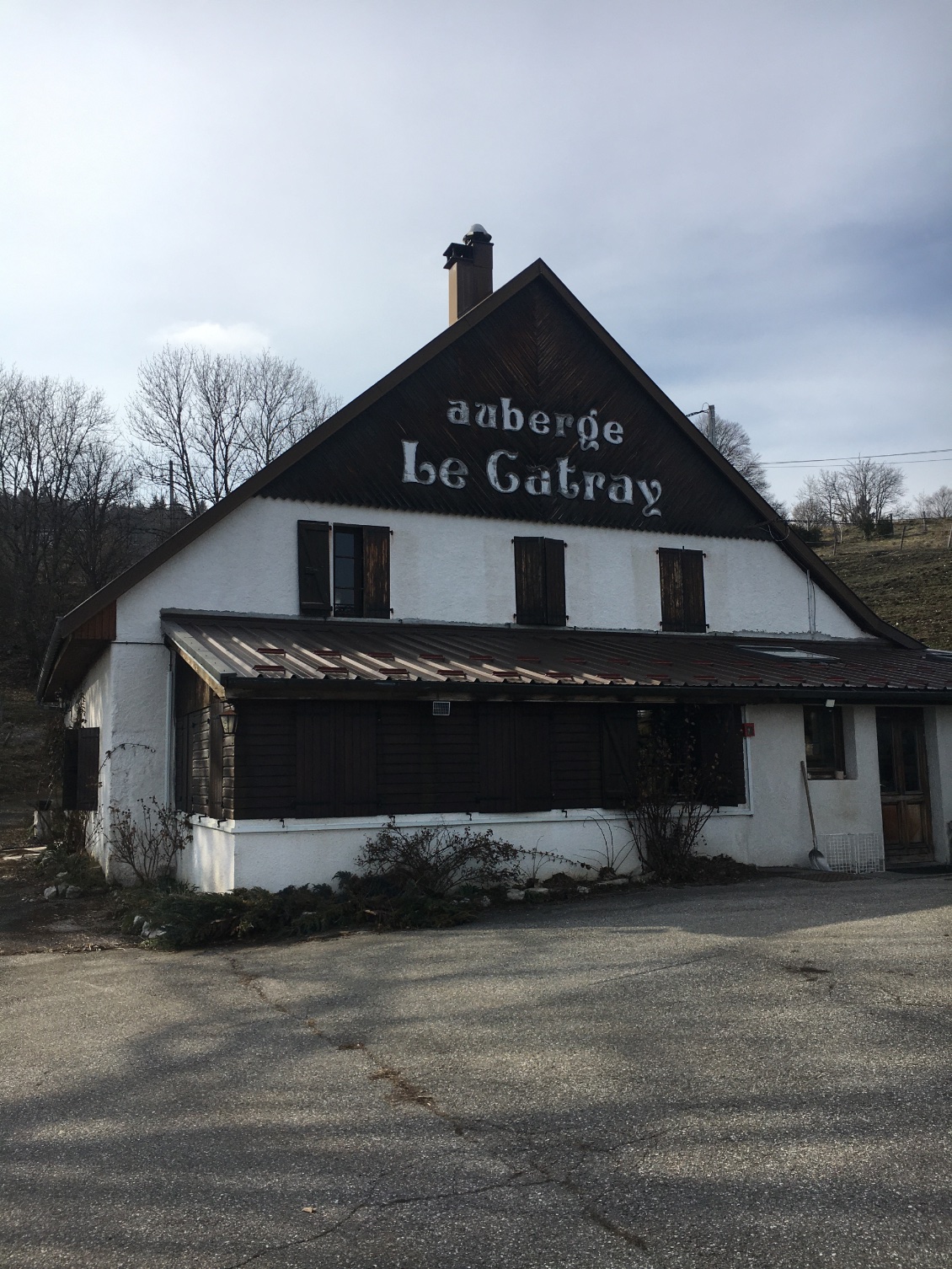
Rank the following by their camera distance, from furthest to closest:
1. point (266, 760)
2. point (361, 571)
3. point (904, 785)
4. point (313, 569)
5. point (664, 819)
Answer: point (904, 785) → point (361, 571) → point (313, 569) → point (664, 819) → point (266, 760)

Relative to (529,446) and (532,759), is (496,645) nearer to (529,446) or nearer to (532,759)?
(532,759)

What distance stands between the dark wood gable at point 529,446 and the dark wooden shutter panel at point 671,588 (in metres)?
0.50

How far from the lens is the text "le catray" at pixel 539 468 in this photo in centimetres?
1738

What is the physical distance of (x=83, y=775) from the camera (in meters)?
16.1

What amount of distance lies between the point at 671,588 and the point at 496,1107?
46.8 ft

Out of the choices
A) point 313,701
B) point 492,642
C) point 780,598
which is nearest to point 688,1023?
point 313,701

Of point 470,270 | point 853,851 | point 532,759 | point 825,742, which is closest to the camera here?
point 532,759

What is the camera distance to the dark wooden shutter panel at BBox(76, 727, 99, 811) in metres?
15.9

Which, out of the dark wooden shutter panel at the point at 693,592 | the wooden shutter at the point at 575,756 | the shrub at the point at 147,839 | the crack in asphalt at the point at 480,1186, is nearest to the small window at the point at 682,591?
the dark wooden shutter panel at the point at 693,592

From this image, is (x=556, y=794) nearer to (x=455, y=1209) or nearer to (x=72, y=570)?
(x=455, y=1209)

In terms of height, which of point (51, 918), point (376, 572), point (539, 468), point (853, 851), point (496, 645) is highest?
point (539, 468)

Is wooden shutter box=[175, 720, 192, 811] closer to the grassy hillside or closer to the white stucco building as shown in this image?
the white stucco building

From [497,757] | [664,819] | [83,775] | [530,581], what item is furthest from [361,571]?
[664,819]

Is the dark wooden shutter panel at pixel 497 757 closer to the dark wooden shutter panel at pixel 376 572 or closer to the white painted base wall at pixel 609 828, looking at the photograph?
the white painted base wall at pixel 609 828
